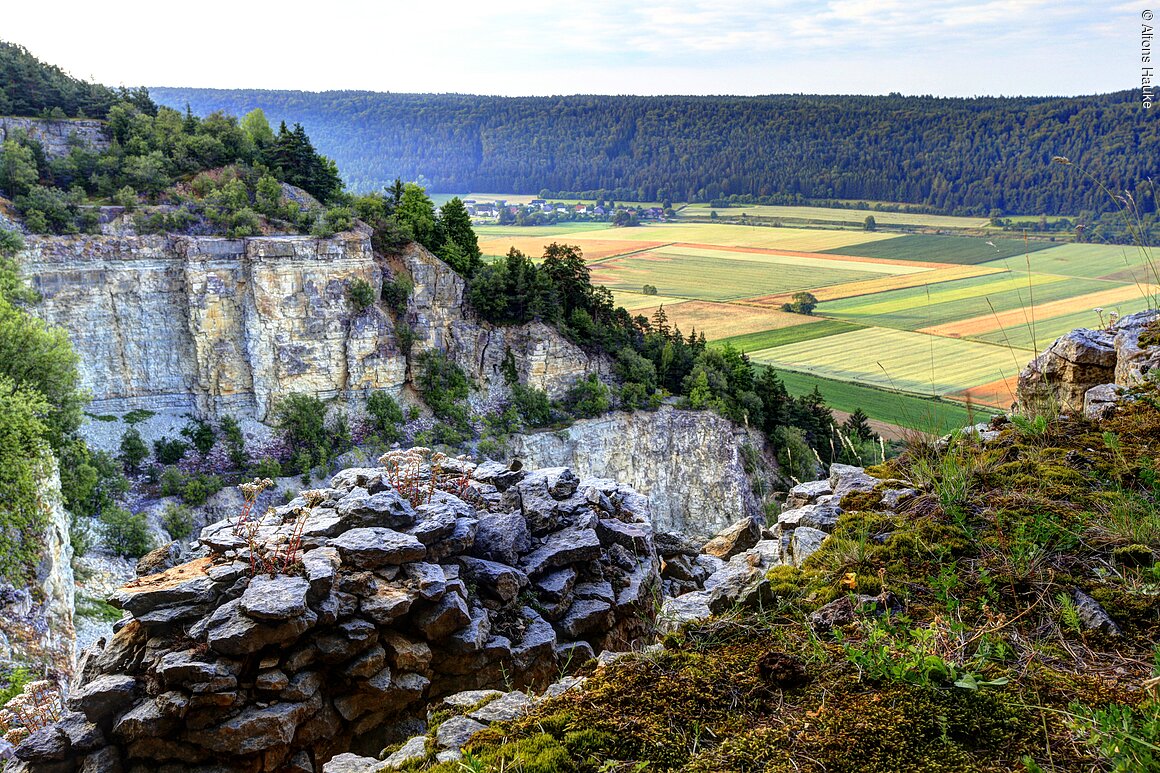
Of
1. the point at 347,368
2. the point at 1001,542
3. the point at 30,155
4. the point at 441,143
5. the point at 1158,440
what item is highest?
the point at 441,143

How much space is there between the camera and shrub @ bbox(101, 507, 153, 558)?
33.1m

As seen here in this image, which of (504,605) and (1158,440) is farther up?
(1158,440)

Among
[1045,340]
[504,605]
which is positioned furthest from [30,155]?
[1045,340]

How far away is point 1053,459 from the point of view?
7.48 metres

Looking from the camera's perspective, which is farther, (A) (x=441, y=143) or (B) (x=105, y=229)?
(A) (x=441, y=143)

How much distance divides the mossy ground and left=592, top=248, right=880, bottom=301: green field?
78.3m

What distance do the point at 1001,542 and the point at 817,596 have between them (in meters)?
1.43

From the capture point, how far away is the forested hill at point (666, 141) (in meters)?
109

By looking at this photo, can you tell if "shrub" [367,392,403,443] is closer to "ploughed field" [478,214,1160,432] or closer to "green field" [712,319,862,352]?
"ploughed field" [478,214,1160,432]

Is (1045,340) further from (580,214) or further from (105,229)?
(580,214)

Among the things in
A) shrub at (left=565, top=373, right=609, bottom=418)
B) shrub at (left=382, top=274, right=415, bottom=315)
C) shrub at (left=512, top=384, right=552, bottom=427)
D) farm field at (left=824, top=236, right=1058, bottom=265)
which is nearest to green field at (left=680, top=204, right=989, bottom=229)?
farm field at (left=824, top=236, right=1058, bottom=265)

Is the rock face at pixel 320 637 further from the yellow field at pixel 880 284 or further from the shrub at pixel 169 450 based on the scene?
the yellow field at pixel 880 284

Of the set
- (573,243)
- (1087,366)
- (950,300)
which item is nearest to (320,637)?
(1087,366)

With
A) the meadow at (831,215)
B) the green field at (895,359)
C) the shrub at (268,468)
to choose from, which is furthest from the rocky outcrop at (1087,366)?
the meadow at (831,215)
